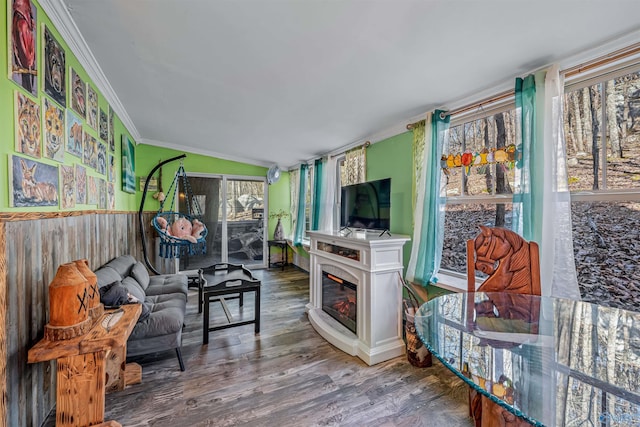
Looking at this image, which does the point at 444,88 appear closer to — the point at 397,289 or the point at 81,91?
the point at 397,289

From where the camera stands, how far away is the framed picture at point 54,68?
63.1 inches

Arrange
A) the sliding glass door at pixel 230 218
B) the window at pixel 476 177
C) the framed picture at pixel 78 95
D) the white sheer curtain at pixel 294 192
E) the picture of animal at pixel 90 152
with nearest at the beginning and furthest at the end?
1. the framed picture at pixel 78 95
2. the window at pixel 476 177
3. the picture of animal at pixel 90 152
4. the sliding glass door at pixel 230 218
5. the white sheer curtain at pixel 294 192

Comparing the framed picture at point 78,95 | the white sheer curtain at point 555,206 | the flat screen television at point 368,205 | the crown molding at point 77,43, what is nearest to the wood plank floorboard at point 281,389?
the white sheer curtain at point 555,206

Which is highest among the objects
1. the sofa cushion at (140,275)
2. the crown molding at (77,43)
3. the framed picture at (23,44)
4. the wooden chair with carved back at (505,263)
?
the crown molding at (77,43)

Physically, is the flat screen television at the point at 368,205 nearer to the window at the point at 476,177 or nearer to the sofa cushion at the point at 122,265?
the window at the point at 476,177

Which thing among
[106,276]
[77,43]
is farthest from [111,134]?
[106,276]

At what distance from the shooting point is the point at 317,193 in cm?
471

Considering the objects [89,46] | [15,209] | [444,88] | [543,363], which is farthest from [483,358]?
[89,46]

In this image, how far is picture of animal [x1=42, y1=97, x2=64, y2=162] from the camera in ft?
5.30

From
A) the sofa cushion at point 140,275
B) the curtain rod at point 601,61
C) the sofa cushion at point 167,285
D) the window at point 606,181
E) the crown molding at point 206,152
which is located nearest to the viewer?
the curtain rod at point 601,61

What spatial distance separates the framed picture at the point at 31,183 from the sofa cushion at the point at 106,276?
0.68m

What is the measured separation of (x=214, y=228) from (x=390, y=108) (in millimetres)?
4380

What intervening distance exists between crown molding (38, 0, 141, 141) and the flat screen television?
2643 millimetres

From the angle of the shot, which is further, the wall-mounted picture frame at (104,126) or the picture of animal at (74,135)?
the wall-mounted picture frame at (104,126)
